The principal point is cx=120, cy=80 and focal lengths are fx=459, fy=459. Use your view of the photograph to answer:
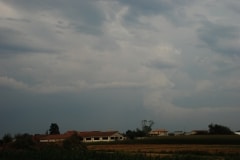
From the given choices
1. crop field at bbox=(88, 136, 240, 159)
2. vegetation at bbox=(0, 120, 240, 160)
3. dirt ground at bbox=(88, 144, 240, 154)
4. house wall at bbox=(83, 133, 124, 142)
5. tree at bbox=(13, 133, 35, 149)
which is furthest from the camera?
house wall at bbox=(83, 133, 124, 142)

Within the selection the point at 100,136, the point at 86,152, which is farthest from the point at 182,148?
the point at 100,136

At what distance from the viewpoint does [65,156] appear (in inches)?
1548

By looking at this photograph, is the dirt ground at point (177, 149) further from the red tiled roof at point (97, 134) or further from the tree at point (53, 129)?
the tree at point (53, 129)

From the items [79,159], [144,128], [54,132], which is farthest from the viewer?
[144,128]

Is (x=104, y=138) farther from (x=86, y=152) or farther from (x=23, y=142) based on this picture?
(x=86, y=152)

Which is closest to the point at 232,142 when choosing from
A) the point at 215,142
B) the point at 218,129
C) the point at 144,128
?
the point at 215,142

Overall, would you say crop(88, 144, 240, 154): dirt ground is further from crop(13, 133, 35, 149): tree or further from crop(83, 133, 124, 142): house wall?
crop(83, 133, 124, 142): house wall

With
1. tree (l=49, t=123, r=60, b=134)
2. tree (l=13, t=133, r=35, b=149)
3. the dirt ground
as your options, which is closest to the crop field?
the dirt ground

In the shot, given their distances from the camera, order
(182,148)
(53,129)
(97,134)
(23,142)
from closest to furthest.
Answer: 1. (23,142)
2. (182,148)
3. (97,134)
4. (53,129)

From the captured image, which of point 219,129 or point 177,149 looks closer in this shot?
point 177,149

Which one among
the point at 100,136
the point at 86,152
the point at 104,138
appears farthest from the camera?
the point at 104,138

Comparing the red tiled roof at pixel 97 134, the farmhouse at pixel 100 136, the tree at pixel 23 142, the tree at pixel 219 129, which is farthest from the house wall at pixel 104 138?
the tree at pixel 23 142

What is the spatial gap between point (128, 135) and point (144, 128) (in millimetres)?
20241

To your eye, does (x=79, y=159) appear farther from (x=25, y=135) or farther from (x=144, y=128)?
(x=144, y=128)
